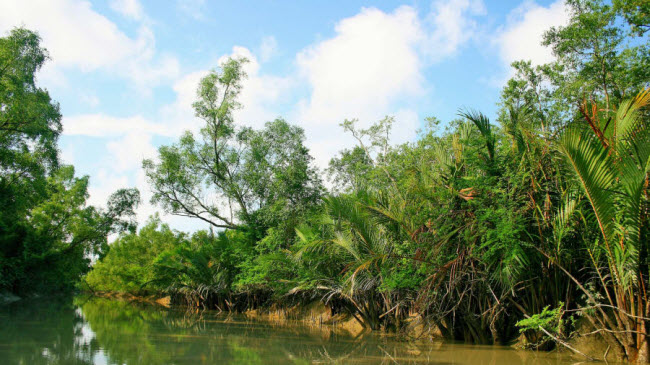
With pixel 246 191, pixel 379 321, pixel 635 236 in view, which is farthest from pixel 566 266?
pixel 246 191

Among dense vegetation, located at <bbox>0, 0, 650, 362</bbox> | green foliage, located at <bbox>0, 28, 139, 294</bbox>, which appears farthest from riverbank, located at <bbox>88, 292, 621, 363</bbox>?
green foliage, located at <bbox>0, 28, 139, 294</bbox>

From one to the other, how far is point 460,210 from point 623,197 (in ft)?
7.78

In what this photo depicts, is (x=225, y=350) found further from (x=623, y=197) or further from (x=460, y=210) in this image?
(x=623, y=197)

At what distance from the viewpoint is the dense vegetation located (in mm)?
5367

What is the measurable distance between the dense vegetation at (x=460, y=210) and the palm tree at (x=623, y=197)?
19mm

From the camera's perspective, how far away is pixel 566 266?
650cm

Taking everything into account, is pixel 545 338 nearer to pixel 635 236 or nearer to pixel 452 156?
pixel 635 236

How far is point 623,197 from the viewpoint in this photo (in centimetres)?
514

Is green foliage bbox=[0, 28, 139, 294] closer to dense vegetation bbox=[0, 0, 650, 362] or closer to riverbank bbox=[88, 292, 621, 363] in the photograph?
dense vegetation bbox=[0, 0, 650, 362]

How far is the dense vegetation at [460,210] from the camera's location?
537cm

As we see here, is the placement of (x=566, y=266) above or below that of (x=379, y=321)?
above

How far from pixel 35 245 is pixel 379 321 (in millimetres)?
21532

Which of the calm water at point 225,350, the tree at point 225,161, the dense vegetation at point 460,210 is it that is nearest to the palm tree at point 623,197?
the dense vegetation at point 460,210

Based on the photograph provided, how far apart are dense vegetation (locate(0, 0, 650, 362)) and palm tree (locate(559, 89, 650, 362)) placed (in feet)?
0.06
